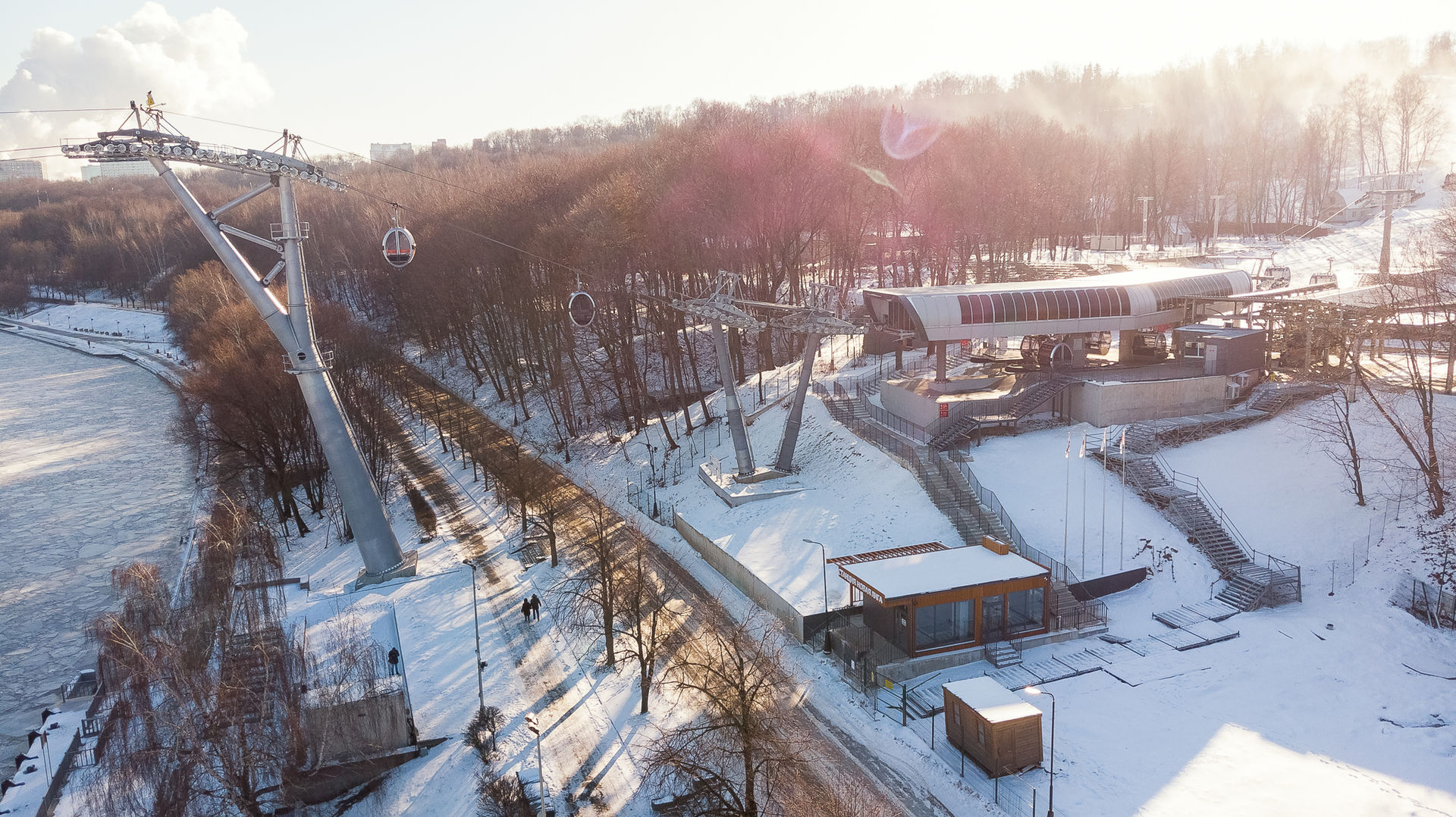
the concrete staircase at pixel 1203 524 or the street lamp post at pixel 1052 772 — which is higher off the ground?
the concrete staircase at pixel 1203 524

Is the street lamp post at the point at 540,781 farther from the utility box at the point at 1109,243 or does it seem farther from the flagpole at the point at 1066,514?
the utility box at the point at 1109,243

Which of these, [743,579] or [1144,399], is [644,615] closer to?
[743,579]

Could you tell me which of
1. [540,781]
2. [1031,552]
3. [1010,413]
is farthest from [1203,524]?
[540,781]

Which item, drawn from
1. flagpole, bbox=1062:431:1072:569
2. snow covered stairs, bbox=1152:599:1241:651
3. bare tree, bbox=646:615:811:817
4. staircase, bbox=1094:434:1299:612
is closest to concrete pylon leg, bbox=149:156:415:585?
bare tree, bbox=646:615:811:817

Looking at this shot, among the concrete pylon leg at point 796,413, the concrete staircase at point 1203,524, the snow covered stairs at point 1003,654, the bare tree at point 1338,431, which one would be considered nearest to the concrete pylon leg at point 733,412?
the concrete pylon leg at point 796,413

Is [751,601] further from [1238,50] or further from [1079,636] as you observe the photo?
[1238,50]

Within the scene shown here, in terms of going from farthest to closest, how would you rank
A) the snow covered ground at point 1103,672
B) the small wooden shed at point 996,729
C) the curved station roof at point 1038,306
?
1. the curved station roof at point 1038,306
2. the small wooden shed at point 996,729
3. the snow covered ground at point 1103,672

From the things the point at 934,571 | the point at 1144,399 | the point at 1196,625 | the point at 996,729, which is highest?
the point at 1144,399
